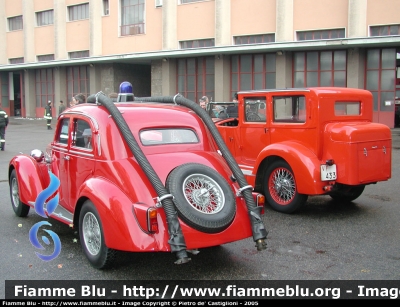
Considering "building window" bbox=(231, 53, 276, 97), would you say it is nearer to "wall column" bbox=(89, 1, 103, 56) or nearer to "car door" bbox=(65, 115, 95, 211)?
"wall column" bbox=(89, 1, 103, 56)

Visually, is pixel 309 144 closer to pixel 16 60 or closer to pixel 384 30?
pixel 384 30

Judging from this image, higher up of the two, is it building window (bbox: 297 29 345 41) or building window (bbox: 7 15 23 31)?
building window (bbox: 7 15 23 31)

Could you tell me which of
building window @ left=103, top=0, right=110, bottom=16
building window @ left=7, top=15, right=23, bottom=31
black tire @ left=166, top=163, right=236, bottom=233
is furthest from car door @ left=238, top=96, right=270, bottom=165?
building window @ left=7, top=15, right=23, bottom=31

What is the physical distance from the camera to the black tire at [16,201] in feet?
22.0

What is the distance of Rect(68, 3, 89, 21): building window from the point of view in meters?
32.0

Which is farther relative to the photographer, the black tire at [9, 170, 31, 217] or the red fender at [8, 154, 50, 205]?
the black tire at [9, 170, 31, 217]

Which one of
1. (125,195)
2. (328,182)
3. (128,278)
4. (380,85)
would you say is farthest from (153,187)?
(380,85)

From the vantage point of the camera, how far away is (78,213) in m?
5.11

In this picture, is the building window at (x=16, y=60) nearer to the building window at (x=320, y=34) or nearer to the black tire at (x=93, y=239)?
the building window at (x=320, y=34)

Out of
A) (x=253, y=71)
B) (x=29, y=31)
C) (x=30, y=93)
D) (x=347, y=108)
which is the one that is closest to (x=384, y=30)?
(x=253, y=71)

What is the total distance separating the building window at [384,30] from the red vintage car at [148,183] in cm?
1842

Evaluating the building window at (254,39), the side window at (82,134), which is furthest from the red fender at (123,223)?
the building window at (254,39)

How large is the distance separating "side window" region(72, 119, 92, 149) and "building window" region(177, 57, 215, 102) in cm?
2183

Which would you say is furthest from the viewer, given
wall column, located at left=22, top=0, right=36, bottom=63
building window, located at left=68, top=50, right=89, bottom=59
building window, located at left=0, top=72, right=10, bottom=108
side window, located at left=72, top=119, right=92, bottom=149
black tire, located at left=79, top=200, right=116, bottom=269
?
building window, located at left=0, top=72, right=10, bottom=108
